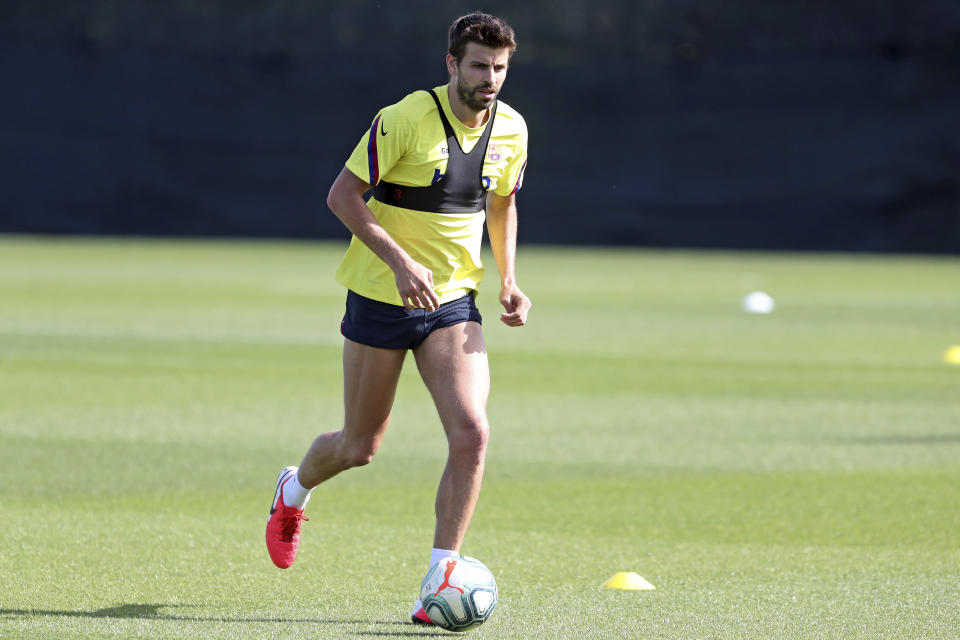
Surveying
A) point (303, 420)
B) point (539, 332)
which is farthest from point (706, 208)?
point (303, 420)

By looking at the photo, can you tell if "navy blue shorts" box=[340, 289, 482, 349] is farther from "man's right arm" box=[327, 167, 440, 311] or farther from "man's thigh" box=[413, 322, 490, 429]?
"man's right arm" box=[327, 167, 440, 311]

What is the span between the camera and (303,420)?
41.0 feet

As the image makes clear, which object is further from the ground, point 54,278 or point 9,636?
point 9,636

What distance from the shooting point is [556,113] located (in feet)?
215

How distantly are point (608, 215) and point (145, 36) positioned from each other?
20323 mm

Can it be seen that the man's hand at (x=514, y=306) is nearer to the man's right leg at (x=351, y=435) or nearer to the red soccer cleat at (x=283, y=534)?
the man's right leg at (x=351, y=435)

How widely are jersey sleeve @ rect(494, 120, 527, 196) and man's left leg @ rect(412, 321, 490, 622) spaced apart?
620 millimetres

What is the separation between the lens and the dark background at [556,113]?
61.2 metres

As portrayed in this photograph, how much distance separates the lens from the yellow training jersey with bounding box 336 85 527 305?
6.31 metres

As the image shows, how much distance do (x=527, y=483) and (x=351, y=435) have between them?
10.5 ft

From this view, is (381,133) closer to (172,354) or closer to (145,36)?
(172,354)

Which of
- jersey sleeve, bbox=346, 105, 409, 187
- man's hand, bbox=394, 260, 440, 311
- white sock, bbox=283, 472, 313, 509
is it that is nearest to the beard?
jersey sleeve, bbox=346, 105, 409, 187

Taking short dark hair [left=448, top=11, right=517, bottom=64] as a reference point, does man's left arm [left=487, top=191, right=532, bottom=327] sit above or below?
below

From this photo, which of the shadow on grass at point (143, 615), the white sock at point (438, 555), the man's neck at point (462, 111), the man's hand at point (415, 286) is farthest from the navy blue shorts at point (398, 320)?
the shadow on grass at point (143, 615)
